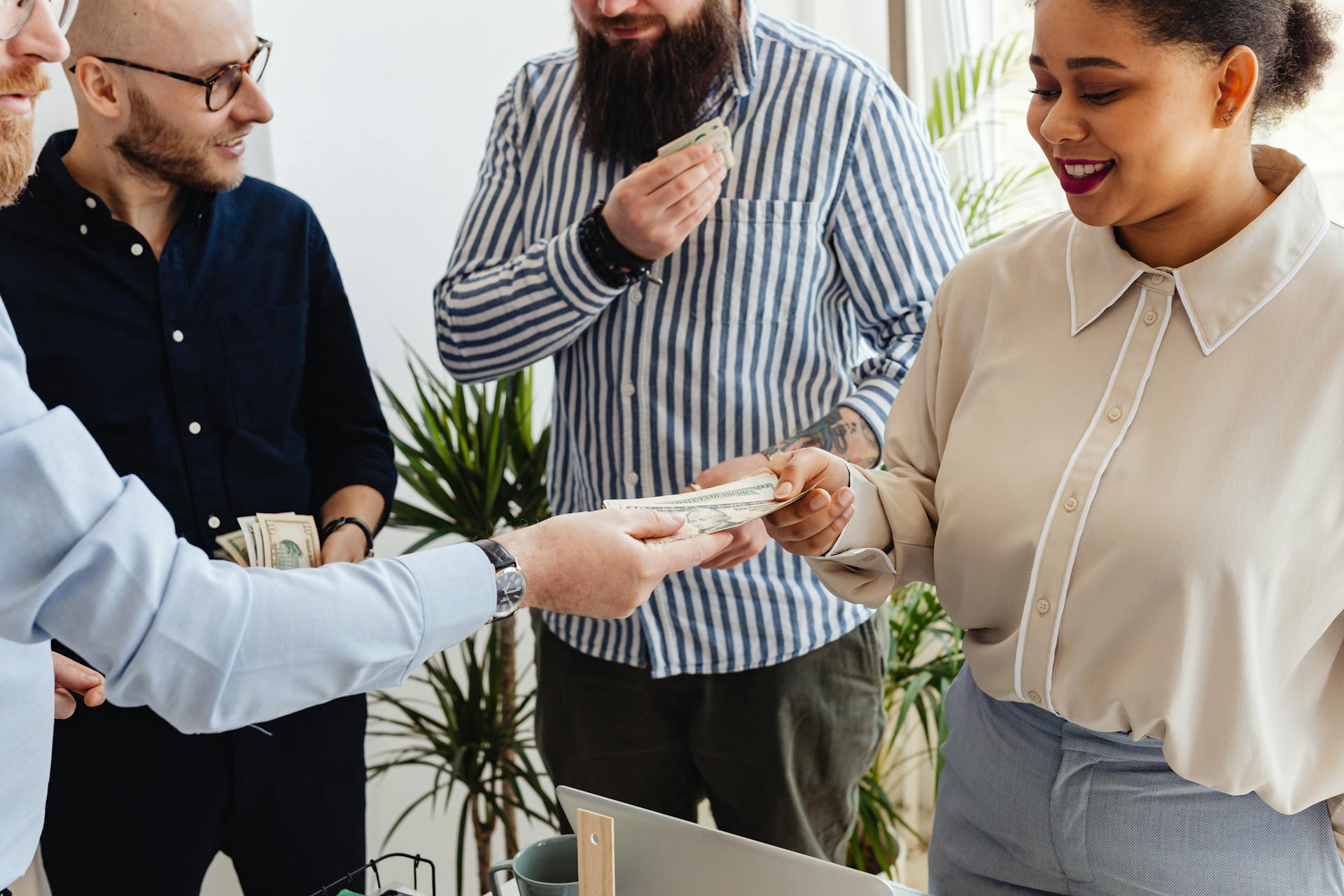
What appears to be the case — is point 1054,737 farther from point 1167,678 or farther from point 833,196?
point 833,196

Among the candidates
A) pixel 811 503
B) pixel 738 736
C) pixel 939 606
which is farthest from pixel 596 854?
pixel 939 606

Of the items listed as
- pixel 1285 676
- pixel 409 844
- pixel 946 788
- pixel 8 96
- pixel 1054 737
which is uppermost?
pixel 8 96

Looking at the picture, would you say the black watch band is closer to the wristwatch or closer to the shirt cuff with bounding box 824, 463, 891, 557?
the wristwatch

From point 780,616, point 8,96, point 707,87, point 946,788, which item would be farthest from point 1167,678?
point 8,96

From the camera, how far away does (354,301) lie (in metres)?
3.09

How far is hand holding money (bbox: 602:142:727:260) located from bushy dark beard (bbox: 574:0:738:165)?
0.57ft

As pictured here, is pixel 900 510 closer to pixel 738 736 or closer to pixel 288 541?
pixel 738 736

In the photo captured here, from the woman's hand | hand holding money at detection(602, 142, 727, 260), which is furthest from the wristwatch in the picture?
hand holding money at detection(602, 142, 727, 260)

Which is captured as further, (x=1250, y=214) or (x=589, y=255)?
(x=589, y=255)

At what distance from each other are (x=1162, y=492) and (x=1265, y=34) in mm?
581

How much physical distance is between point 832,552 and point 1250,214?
0.72m

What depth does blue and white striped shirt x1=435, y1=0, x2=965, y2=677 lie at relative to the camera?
2.12 m

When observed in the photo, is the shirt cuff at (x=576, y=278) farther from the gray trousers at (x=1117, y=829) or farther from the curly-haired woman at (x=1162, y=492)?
the gray trousers at (x=1117, y=829)

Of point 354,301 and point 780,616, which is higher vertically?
point 354,301
